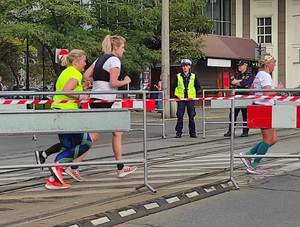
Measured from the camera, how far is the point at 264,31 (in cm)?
4819

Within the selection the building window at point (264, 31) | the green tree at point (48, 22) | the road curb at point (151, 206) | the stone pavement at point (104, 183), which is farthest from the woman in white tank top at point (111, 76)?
the building window at point (264, 31)

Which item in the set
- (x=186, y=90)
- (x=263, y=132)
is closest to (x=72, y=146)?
(x=263, y=132)

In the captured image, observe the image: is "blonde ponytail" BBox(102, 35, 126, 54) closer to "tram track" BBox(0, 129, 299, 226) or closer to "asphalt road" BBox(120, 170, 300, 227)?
"tram track" BBox(0, 129, 299, 226)

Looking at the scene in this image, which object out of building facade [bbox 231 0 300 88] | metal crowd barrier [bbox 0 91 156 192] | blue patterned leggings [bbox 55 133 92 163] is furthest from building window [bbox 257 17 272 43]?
metal crowd barrier [bbox 0 91 156 192]

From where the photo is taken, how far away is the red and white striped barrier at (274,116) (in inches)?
343

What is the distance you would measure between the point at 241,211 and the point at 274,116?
2.01 metres

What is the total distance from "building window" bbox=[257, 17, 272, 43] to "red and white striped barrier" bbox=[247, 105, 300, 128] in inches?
1578

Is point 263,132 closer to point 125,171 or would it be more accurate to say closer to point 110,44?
point 125,171

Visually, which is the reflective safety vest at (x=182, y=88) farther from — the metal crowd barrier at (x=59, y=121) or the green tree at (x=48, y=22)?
the green tree at (x=48, y=22)

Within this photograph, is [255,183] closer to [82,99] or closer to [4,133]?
[82,99]

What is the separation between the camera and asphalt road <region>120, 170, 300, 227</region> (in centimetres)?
674

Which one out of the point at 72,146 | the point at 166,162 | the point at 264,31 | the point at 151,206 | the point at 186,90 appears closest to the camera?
the point at 151,206

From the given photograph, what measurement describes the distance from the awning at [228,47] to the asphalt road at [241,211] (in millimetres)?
30219

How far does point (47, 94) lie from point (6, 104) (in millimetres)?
1309
